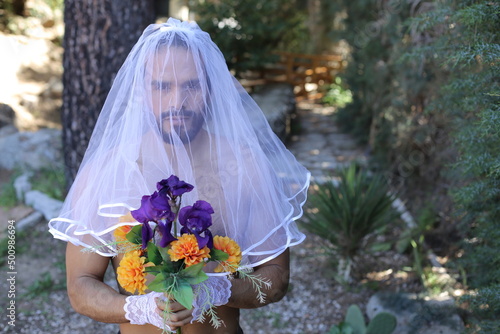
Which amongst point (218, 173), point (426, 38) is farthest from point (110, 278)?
point (426, 38)

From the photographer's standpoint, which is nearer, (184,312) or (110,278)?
(184,312)

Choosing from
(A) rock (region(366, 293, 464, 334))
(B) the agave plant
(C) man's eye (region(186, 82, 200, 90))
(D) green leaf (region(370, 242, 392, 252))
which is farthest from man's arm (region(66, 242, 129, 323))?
(D) green leaf (region(370, 242, 392, 252))

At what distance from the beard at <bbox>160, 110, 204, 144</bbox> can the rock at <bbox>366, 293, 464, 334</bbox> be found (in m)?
2.58

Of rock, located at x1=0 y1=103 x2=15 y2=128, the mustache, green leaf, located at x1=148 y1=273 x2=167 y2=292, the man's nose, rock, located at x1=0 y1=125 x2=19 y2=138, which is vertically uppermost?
the man's nose

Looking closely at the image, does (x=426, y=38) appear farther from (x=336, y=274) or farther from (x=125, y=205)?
(x=125, y=205)

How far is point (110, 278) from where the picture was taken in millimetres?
4746

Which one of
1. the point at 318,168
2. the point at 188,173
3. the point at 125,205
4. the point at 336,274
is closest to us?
the point at 125,205

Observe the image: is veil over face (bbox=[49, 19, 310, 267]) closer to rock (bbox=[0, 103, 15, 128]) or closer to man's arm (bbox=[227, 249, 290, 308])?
man's arm (bbox=[227, 249, 290, 308])

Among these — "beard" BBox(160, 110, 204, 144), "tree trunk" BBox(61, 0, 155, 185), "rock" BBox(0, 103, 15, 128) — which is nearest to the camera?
"beard" BBox(160, 110, 204, 144)

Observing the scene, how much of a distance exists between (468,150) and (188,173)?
69.0 inches

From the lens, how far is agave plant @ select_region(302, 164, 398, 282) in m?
4.65

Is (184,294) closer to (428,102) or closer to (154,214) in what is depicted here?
(154,214)

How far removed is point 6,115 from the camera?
25.6ft

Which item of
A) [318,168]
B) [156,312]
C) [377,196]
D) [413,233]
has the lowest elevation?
[318,168]
